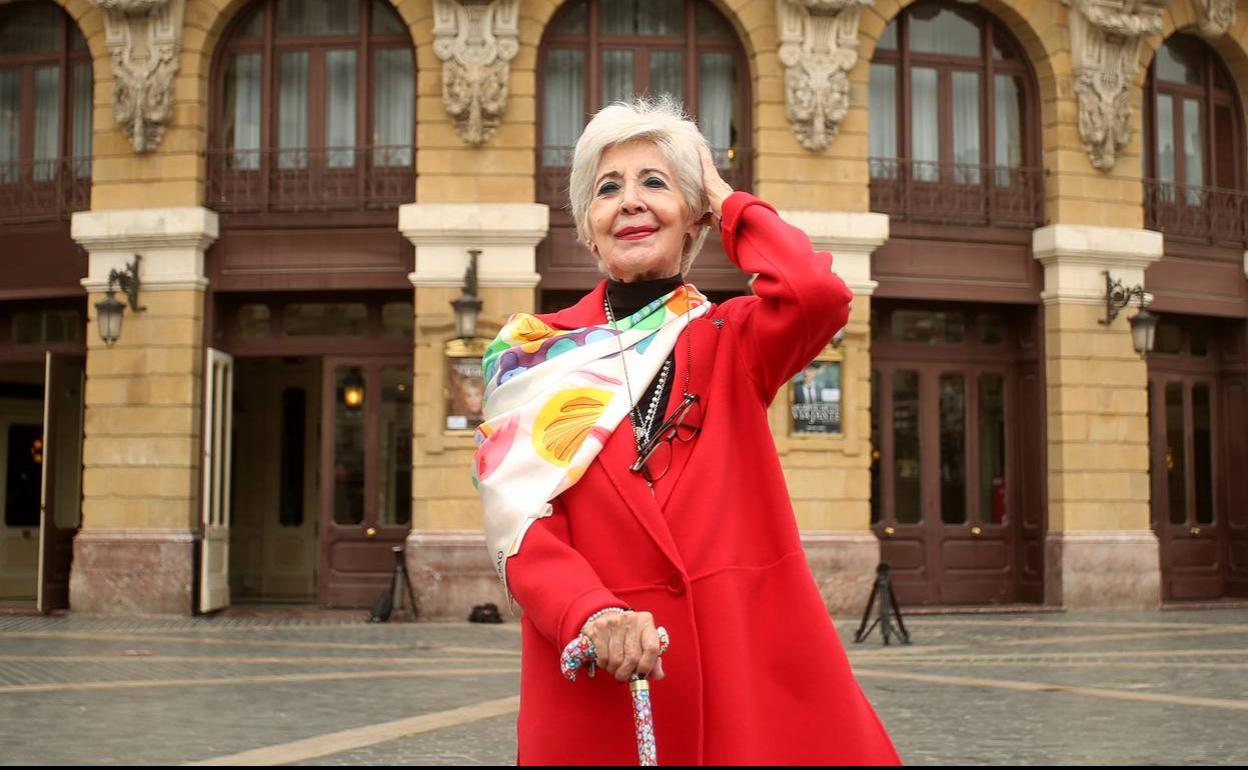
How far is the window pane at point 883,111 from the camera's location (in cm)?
1953

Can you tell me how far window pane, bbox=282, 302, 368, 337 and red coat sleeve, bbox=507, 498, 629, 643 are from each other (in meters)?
16.8

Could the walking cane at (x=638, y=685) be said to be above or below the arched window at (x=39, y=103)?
below

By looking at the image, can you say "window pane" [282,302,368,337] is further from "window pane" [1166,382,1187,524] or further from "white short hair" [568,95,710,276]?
"white short hair" [568,95,710,276]

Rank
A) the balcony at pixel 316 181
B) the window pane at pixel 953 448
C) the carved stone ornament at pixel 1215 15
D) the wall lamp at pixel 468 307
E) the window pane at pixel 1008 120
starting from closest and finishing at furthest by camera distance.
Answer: the wall lamp at pixel 468 307 < the balcony at pixel 316 181 < the window pane at pixel 953 448 < the window pane at pixel 1008 120 < the carved stone ornament at pixel 1215 15

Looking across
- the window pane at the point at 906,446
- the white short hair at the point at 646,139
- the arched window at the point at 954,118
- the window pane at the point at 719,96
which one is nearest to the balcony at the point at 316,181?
the window pane at the point at 719,96

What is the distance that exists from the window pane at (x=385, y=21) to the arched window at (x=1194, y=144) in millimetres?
10033

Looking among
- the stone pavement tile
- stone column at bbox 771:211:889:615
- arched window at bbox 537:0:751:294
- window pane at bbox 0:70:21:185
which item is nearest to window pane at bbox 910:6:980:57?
arched window at bbox 537:0:751:294

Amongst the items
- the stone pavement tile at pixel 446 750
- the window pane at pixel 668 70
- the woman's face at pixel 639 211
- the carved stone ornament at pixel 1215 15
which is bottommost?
the stone pavement tile at pixel 446 750

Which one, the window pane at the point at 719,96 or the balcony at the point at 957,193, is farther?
the balcony at the point at 957,193

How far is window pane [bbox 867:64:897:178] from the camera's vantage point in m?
19.5

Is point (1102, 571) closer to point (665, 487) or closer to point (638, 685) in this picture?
point (665, 487)

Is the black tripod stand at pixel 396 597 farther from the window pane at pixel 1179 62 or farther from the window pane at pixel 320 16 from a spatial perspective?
the window pane at pixel 1179 62

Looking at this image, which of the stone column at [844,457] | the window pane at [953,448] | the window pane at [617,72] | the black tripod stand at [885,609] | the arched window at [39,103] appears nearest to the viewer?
the black tripod stand at [885,609]

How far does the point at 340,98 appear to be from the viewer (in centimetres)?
1898
